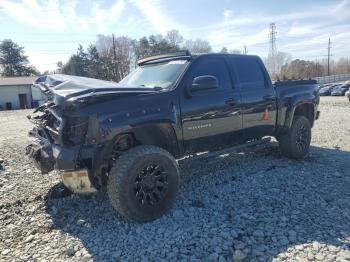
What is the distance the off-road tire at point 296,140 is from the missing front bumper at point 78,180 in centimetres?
389

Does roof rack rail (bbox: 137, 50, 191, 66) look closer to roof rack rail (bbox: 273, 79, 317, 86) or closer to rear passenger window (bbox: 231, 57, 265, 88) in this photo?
rear passenger window (bbox: 231, 57, 265, 88)

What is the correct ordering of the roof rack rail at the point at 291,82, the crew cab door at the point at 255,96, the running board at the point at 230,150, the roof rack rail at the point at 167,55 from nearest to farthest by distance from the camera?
the running board at the point at 230,150 < the roof rack rail at the point at 167,55 < the crew cab door at the point at 255,96 < the roof rack rail at the point at 291,82

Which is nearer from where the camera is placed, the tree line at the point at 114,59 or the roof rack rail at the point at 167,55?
the roof rack rail at the point at 167,55

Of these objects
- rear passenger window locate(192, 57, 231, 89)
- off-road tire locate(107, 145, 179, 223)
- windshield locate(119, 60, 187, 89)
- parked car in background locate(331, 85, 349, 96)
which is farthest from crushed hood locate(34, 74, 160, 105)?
parked car in background locate(331, 85, 349, 96)

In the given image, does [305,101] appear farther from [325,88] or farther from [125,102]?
[325,88]

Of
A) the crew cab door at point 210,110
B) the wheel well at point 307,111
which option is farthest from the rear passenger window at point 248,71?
the wheel well at point 307,111

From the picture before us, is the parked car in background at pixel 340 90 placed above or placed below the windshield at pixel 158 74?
below

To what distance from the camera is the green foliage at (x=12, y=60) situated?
67562mm

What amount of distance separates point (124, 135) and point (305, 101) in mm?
4083

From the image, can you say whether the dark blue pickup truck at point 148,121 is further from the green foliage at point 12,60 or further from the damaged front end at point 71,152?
the green foliage at point 12,60

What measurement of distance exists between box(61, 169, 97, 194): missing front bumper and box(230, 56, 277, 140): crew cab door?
273cm

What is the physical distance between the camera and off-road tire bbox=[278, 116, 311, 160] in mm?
6219

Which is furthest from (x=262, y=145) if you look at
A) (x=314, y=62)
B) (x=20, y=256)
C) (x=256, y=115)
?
(x=314, y=62)

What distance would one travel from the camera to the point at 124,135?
404 cm
